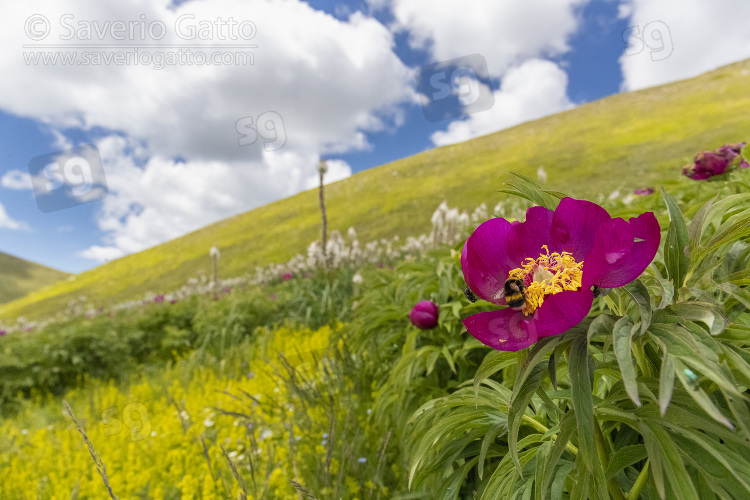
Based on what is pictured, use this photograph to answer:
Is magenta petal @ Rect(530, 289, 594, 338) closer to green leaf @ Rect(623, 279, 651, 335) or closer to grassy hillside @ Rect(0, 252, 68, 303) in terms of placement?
green leaf @ Rect(623, 279, 651, 335)

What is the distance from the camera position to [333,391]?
8.41ft

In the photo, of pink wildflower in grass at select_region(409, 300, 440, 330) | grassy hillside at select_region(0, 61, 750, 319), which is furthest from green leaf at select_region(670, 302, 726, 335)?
grassy hillside at select_region(0, 61, 750, 319)

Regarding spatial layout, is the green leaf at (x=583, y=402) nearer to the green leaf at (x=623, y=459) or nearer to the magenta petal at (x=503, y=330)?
the magenta petal at (x=503, y=330)

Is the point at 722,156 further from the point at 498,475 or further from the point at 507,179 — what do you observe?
the point at 498,475

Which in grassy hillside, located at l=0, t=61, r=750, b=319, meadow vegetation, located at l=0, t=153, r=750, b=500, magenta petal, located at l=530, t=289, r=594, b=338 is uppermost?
grassy hillside, located at l=0, t=61, r=750, b=319

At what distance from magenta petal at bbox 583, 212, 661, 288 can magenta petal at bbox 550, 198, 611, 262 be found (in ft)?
0.15

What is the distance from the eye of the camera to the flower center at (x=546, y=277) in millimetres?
549

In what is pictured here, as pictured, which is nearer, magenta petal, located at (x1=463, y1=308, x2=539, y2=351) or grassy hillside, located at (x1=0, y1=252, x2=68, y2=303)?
magenta petal, located at (x1=463, y1=308, x2=539, y2=351)

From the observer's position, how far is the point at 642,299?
511 mm

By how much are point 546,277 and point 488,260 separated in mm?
84

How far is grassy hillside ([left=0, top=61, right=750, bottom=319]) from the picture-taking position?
25484 mm

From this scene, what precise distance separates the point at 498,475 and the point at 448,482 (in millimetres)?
340

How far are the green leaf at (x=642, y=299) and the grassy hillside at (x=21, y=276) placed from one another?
11336 centimetres

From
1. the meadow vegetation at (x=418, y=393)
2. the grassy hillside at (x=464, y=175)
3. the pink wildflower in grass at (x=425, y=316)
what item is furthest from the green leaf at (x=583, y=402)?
the grassy hillside at (x=464, y=175)
